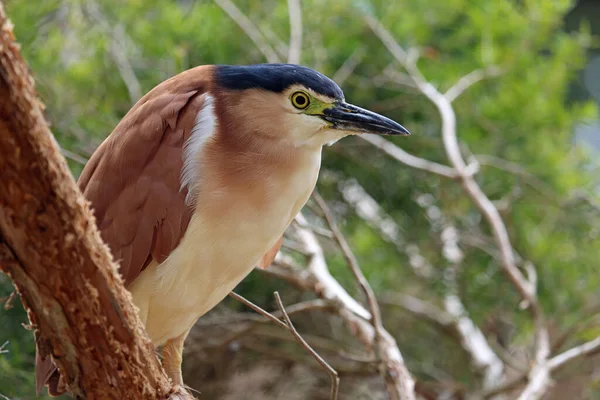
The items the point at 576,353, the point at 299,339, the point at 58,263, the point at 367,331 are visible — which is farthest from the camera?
the point at 576,353

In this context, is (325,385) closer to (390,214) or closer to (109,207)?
(390,214)

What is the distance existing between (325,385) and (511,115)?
3.68 feet

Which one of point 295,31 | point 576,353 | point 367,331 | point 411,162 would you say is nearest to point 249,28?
point 295,31

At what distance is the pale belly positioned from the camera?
1.24 meters

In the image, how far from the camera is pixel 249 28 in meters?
2.40

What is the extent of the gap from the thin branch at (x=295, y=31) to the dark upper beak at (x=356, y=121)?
0.97 m

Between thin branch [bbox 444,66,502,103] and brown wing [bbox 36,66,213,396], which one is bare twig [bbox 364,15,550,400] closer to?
thin branch [bbox 444,66,502,103]

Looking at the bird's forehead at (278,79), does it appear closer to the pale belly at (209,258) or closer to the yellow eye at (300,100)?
the yellow eye at (300,100)

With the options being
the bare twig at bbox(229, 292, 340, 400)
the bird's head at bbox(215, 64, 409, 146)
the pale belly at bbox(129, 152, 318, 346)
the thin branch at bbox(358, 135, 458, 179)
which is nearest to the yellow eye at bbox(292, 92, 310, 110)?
the bird's head at bbox(215, 64, 409, 146)

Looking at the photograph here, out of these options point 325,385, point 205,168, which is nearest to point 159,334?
point 205,168

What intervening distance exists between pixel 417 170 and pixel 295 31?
2.04ft

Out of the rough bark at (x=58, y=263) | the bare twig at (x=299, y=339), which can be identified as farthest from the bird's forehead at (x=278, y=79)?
the rough bark at (x=58, y=263)

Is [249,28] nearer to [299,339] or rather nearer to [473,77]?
[473,77]

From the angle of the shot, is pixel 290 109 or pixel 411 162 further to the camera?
pixel 411 162
